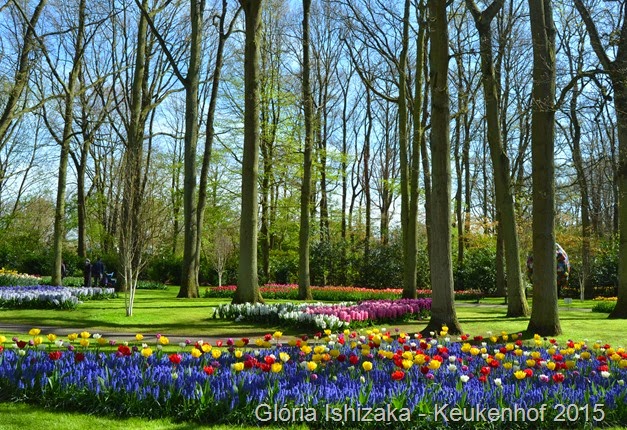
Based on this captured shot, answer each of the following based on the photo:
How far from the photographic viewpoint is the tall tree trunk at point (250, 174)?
1398 centimetres

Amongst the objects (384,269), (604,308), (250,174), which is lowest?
(604,308)

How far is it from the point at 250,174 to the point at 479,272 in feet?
57.8

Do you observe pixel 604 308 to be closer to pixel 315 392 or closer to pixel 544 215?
pixel 544 215

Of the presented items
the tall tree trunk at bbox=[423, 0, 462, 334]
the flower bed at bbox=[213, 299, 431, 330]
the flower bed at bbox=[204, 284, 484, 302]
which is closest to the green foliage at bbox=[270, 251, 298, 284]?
the flower bed at bbox=[204, 284, 484, 302]

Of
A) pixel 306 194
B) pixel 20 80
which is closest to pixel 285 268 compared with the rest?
pixel 306 194

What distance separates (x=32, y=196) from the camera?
1746 inches

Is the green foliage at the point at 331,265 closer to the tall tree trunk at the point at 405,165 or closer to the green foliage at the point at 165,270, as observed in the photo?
the green foliage at the point at 165,270

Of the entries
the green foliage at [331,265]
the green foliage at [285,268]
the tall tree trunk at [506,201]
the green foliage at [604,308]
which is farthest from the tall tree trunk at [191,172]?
the green foliage at [604,308]

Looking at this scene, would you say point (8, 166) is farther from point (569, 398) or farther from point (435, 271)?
point (569, 398)

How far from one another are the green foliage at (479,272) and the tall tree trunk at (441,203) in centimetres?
1824

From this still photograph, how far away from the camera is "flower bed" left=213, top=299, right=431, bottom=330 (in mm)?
11023

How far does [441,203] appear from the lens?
10188mm

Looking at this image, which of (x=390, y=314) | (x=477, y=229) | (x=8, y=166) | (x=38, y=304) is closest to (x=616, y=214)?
(x=477, y=229)

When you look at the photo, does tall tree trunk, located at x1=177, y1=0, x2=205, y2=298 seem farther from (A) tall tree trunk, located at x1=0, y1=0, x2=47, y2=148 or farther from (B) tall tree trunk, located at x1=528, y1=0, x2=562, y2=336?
(B) tall tree trunk, located at x1=528, y1=0, x2=562, y2=336
